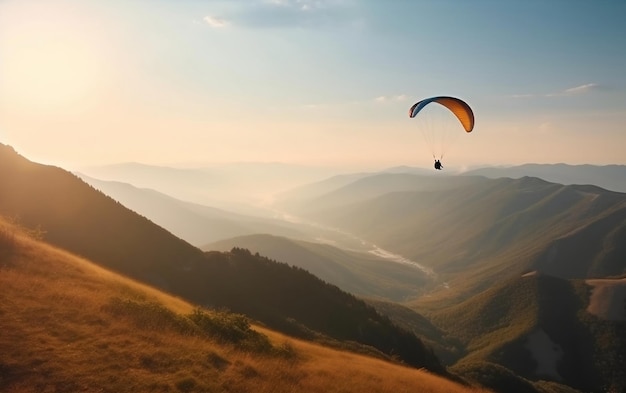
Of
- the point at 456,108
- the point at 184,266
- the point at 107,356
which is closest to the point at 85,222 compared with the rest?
the point at 184,266

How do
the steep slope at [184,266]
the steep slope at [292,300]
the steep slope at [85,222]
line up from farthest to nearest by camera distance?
the steep slope at [292,300] → the steep slope at [184,266] → the steep slope at [85,222]

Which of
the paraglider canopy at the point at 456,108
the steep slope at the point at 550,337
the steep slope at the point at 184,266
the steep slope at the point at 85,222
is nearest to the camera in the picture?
the paraglider canopy at the point at 456,108

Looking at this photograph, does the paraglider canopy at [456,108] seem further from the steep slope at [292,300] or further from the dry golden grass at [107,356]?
the steep slope at [292,300]

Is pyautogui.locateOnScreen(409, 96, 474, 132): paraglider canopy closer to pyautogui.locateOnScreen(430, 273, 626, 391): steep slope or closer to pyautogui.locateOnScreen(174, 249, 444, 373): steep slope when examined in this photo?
pyautogui.locateOnScreen(174, 249, 444, 373): steep slope

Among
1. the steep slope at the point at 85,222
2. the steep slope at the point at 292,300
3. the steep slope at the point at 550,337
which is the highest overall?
the steep slope at the point at 85,222

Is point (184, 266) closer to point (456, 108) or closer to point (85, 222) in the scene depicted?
point (85, 222)

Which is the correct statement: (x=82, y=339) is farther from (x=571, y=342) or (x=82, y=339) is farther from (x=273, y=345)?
(x=571, y=342)

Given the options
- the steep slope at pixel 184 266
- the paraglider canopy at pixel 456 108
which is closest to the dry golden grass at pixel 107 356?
the steep slope at pixel 184 266

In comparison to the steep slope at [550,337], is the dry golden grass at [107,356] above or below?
above

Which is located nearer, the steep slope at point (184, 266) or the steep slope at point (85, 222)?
the steep slope at point (85, 222)
